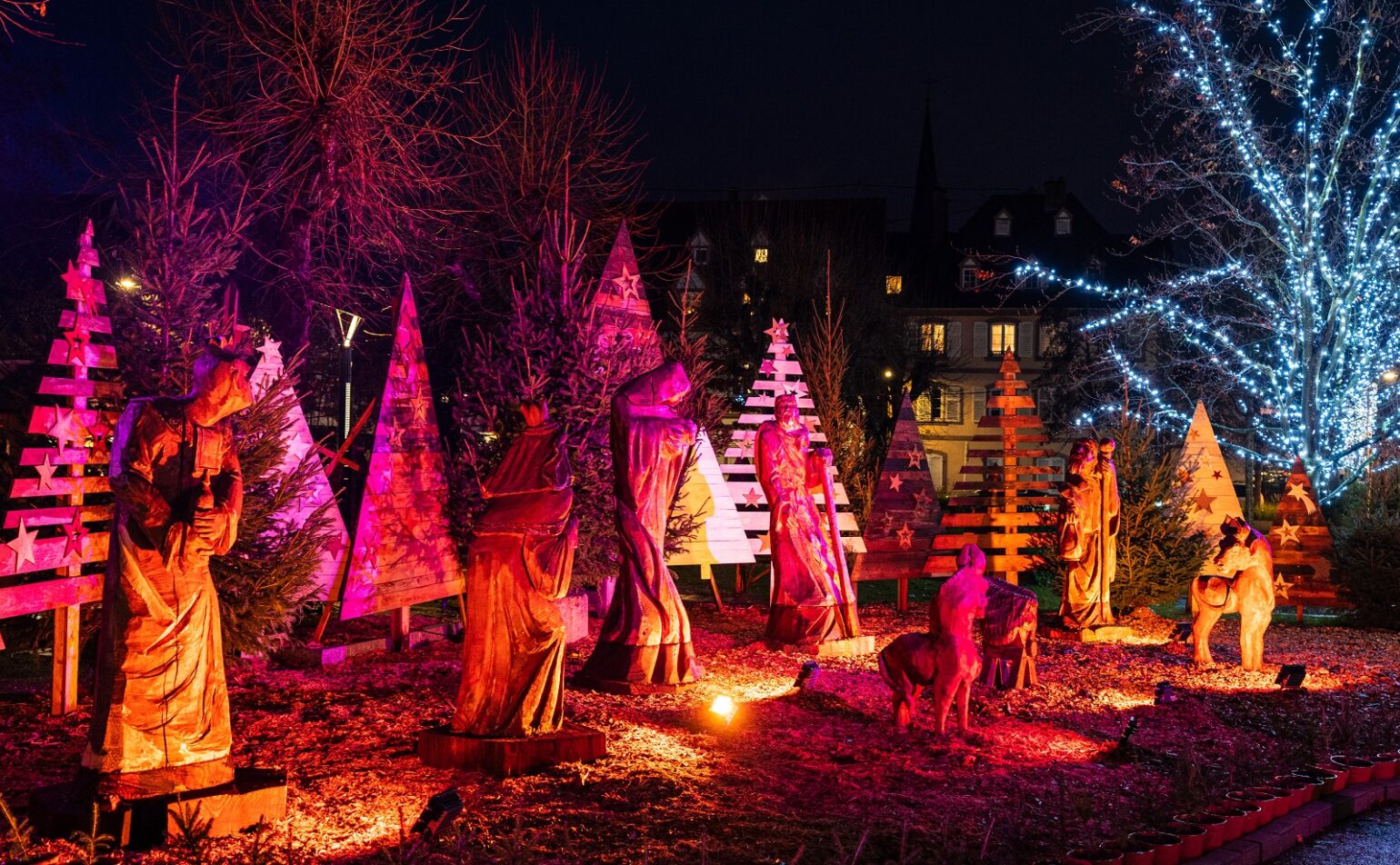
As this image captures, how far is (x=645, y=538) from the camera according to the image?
9648 mm

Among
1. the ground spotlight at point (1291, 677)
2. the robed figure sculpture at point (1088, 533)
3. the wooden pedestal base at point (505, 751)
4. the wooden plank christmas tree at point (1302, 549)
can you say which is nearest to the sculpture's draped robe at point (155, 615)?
the wooden pedestal base at point (505, 751)

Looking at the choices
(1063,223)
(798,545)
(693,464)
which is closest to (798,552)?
(798,545)

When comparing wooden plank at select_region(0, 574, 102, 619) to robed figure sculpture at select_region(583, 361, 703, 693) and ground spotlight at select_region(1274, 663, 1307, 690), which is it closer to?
robed figure sculpture at select_region(583, 361, 703, 693)

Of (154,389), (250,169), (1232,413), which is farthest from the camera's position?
(1232,413)

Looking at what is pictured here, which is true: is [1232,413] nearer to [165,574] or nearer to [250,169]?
[250,169]

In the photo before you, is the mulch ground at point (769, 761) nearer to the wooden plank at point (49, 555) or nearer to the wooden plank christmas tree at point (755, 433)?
the wooden plank at point (49, 555)

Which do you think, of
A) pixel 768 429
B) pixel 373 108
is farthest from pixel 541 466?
pixel 373 108

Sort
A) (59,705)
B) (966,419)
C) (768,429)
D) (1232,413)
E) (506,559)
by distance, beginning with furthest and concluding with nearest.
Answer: (966,419)
(1232,413)
(768,429)
(59,705)
(506,559)

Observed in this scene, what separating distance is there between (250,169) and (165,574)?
37.0 feet

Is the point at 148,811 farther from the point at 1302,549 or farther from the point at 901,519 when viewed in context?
the point at 1302,549

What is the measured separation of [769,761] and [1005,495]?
371 inches

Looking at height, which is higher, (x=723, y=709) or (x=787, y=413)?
(x=787, y=413)

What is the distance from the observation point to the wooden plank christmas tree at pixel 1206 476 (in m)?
17.3

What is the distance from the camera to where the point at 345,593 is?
10.4 metres
